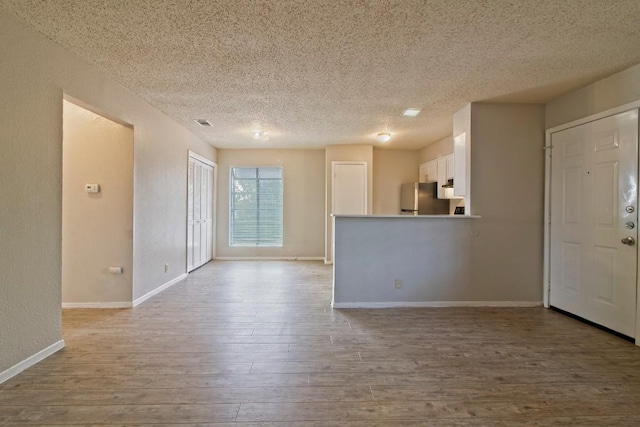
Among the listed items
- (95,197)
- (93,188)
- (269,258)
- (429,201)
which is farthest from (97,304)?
(429,201)

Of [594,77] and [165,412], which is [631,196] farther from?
[165,412]

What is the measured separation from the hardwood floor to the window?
375cm

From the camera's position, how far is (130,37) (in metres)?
2.48

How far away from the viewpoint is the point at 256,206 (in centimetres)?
743

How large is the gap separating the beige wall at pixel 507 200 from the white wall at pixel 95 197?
13.9 ft

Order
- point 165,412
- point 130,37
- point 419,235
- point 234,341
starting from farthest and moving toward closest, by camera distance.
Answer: point 419,235
point 234,341
point 130,37
point 165,412

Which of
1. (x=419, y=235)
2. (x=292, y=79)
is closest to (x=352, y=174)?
(x=419, y=235)

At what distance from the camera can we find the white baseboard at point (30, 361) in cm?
218

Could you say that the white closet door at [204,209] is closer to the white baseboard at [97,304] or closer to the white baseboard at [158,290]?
the white baseboard at [158,290]

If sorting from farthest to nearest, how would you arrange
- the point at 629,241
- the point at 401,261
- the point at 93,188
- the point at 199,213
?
the point at 199,213
the point at 401,261
the point at 93,188
the point at 629,241

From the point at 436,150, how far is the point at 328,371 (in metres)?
5.18

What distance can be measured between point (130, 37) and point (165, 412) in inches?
106

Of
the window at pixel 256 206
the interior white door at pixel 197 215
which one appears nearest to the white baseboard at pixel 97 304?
the interior white door at pixel 197 215

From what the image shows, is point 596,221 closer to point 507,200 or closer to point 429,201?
point 507,200
